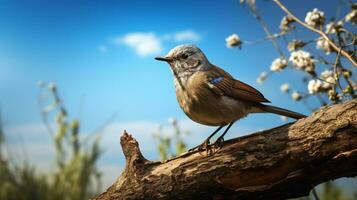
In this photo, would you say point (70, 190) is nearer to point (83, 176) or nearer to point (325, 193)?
point (83, 176)

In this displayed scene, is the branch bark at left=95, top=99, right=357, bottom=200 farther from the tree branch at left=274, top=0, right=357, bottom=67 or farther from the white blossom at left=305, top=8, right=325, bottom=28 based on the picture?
the white blossom at left=305, top=8, right=325, bottom=28

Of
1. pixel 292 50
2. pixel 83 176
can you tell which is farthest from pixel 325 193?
pixel 83 176

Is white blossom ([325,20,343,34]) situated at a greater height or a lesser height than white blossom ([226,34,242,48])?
lesser

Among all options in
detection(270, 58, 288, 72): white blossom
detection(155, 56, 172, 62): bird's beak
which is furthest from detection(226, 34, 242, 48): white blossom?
detection(155, 56, 172, 62): bird's beak

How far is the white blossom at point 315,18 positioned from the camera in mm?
4066

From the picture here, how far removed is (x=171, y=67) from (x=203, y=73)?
0.93 feet

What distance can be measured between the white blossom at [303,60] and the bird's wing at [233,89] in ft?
2.43

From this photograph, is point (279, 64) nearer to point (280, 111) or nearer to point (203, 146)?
point (280, 111)

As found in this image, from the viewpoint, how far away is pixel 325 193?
5117 millimetres

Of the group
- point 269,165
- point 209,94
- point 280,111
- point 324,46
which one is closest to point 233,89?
point 209,94

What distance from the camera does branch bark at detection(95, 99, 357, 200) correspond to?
2.92 meters

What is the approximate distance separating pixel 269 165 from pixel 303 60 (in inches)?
55.7

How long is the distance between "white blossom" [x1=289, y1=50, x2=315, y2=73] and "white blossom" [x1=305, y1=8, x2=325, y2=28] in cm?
25

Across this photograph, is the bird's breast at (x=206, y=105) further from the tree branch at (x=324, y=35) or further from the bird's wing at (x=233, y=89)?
the tree branch at (x=324, y=35)
